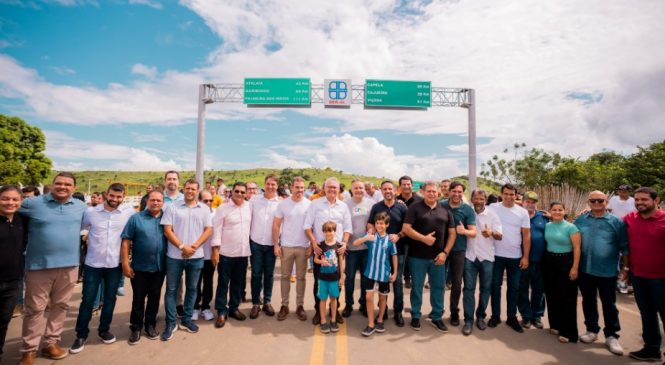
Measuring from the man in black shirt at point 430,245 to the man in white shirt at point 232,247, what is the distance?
2.72 meters

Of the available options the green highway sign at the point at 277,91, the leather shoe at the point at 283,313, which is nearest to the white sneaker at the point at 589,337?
the leather shoe at the point at 283,313

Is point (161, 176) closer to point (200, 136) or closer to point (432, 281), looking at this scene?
point (200, 136)

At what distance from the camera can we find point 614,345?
4.20 meters

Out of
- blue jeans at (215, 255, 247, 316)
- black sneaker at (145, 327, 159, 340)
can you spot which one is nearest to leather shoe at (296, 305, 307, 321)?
blue jeans at (215, 255, 247, 316)

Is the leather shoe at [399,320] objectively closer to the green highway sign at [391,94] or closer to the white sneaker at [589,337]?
the white sneaker at [589,337]

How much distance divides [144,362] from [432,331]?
396 centimetres

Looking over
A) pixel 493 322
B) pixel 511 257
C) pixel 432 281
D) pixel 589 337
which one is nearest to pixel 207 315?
pixel 432 281

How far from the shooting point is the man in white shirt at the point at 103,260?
4102 millimetres

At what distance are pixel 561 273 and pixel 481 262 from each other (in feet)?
3.85

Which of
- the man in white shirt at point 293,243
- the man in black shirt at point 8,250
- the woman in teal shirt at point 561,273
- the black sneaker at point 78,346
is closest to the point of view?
the man in black shirt at point 8,250

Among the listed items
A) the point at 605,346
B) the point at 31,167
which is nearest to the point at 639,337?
the point at 605,346

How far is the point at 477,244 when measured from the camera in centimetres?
495

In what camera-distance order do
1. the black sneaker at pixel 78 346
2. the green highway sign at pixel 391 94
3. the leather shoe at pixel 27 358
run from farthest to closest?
the green highway sign at pixel 391 94, the black sneaker at pixel 78 346, the leather shoe at pixel 27 358

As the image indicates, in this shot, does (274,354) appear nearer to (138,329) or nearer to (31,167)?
(138,329)
